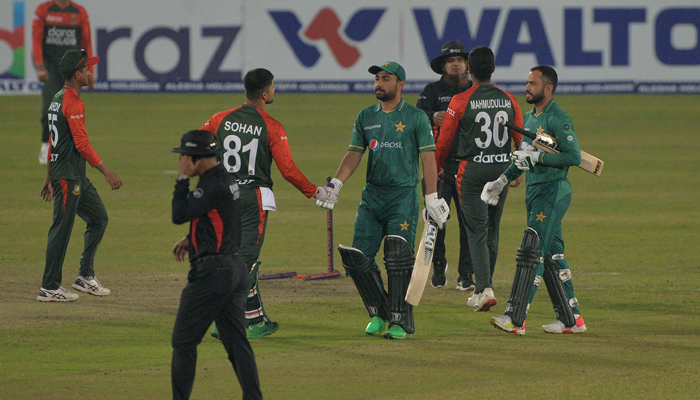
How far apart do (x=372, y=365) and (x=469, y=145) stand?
9.36 feet

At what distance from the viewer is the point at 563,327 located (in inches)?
356

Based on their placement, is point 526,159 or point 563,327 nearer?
point 526,159

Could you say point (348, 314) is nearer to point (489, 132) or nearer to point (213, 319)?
point (489, 132)

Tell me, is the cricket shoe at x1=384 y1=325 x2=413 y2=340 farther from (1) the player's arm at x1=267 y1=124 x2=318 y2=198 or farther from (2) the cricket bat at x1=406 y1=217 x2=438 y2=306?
(1) the player's arm at x1=267 y1=124 x2=318 y2=198

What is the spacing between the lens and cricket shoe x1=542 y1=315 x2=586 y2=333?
9.04 m

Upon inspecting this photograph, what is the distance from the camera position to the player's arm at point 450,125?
391 inches

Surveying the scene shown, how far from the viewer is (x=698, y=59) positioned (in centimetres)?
3294

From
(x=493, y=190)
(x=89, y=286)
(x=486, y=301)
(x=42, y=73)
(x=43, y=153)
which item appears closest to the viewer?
(x=493, y=190)

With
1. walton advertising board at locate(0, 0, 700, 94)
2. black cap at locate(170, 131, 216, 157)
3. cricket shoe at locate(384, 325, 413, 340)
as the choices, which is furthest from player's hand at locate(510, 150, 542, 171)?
walton advertising board at locate(0, 0, 700, 94)

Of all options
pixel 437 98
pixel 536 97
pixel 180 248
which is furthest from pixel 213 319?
pixel 437 98

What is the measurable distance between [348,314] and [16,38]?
28.4 m

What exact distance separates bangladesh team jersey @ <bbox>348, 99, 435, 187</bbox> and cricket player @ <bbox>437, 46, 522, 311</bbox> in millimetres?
957

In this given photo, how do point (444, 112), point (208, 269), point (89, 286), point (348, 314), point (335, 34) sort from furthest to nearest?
point (335, 34) → point (444, 112) → point (89, 286) → point (348, 314) → point (208, 269)

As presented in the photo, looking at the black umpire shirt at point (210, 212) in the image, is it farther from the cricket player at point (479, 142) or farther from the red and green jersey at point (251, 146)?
the cricket player at point (479, 142)
